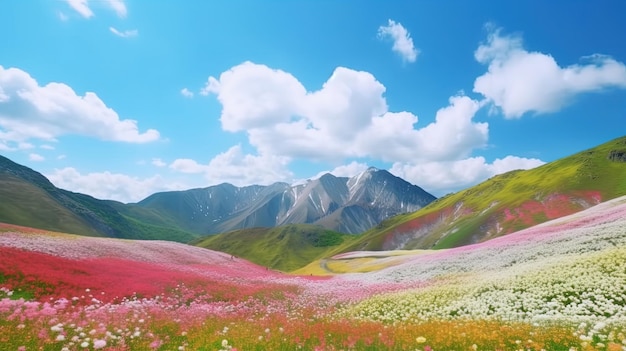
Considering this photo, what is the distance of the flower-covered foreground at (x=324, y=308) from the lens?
9.35 metres

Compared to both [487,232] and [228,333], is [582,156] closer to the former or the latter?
[487,232]

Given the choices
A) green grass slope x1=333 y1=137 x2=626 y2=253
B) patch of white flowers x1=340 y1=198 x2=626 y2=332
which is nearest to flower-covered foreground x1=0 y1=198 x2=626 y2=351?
patch of white flowers x1=340 y1=198 x2=626 y2=332

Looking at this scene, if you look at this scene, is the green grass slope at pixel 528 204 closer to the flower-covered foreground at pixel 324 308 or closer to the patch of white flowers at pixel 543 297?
the flower-covered foreground at pixel 324 308

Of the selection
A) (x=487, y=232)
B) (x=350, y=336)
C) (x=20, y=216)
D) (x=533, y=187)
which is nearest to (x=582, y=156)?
(x=533, y=187)

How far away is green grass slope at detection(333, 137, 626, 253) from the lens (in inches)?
4272

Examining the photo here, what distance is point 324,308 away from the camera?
22703 millimetres

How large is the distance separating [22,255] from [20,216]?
730ft

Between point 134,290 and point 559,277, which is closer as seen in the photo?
point 559,277

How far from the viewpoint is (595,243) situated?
27297 mm

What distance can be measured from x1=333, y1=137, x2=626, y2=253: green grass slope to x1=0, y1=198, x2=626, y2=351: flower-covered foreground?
7881cm

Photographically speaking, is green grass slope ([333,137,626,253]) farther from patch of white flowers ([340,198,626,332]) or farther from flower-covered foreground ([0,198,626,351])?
patch of white flowers ([340,198,626,332])

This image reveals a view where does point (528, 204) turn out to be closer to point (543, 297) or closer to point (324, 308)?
point (543, 297)

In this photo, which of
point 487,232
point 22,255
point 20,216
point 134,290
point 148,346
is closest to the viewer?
point 148,346

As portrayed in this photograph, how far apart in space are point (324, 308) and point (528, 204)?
121 m
